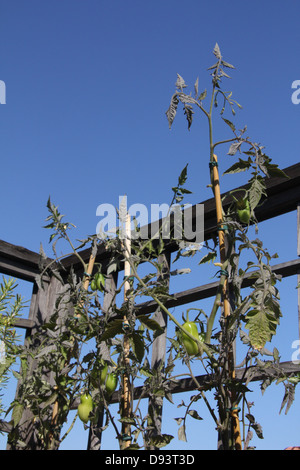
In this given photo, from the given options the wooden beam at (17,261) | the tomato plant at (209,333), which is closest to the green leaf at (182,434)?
the tomato plant at (209,333)

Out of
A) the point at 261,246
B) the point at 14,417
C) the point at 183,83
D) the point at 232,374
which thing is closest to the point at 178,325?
the point at 232,374

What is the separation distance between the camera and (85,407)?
1.71 meters

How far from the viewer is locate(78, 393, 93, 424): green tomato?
1700 mm

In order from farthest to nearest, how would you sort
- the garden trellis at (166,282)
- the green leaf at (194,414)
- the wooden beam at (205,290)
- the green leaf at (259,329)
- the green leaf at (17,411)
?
the green leaf at (17,411)
the wooden beam at (205,290)
the garden trellis at (166,282)
the green leaf at (194,414)
the green leaf at (259,329)

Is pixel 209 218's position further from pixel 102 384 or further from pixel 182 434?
pixel 182 434

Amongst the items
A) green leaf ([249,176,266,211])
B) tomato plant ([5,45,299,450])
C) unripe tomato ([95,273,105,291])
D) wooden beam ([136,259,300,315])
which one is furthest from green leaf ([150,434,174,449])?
unripe tomato ([95,273,105,291])

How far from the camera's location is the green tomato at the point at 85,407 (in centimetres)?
170

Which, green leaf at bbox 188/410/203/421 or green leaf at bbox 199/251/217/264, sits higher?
green leaf at bbox 199/251/217/264

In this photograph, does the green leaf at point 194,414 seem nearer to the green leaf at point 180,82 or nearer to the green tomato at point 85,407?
the green tomato at point 85,407

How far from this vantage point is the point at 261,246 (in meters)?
1.29

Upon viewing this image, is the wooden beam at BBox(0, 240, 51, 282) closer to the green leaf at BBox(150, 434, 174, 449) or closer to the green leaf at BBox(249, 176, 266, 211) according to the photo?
the green leaf at BBox(150, 434, 174, 449)

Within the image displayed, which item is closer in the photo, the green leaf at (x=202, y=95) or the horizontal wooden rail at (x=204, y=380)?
the horizontal wooden rail at (x=204, y=380)

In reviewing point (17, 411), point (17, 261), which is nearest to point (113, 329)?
point (17, 411)
